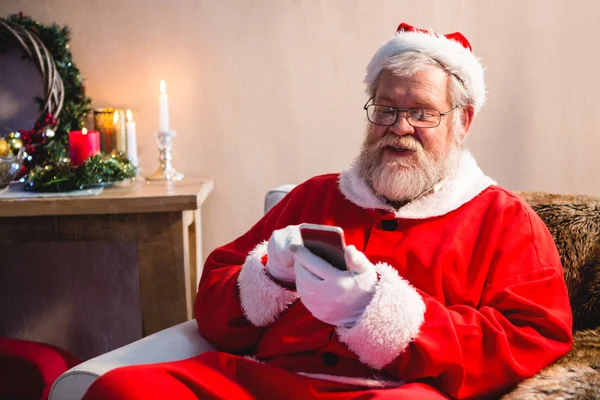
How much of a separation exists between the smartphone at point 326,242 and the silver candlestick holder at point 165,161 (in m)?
1.21

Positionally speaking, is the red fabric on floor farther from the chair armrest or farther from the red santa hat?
the red santa hat

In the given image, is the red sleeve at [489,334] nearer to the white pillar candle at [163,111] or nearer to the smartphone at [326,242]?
the smartphone at [326,242]

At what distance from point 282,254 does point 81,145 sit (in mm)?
1094

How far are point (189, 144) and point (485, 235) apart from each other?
1.39m

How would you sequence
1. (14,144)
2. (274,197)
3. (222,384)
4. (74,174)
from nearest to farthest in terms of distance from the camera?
(222,384) → (274,197) → (74,174) → (14,144)

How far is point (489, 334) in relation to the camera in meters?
1.29

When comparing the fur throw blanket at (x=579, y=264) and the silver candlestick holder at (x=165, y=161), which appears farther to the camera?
the silver candlestick holder at (x=165, y=161)

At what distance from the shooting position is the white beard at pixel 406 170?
4.99 feet

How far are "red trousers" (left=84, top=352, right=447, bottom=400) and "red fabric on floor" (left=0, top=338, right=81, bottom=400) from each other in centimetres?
106

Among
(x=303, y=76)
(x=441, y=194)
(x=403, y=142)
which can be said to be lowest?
(x=441, y=194)

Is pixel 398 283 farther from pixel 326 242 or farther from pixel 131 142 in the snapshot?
pixel 131 142

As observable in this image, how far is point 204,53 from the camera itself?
248cm

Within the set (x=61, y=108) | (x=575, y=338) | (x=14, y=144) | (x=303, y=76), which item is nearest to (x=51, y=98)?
(x=61, y=108)

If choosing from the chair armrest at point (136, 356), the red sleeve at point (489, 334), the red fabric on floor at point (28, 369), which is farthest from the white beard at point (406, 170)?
the red fabric on floor at point (28, 369)
